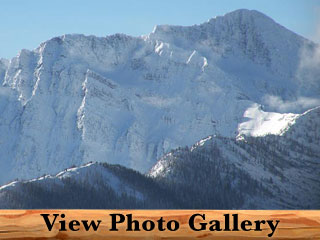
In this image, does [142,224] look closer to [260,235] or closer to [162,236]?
[162,236]

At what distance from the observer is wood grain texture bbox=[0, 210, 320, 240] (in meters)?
11.9

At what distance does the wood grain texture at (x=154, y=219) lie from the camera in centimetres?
1188

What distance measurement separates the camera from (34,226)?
39.1 feet

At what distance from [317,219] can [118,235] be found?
2.61 m

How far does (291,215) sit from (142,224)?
195 centimetres

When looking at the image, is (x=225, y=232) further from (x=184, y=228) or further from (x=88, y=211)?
(x=88, y=211)

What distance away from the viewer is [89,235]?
11.9 meters

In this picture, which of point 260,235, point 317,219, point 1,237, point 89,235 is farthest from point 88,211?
point 317,219

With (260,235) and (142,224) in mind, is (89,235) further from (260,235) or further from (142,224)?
(260,235)

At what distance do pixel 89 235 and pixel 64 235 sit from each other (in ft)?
1.06

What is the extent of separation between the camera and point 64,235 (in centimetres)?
1190

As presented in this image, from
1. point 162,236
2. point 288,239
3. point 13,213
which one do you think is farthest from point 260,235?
point 13,213

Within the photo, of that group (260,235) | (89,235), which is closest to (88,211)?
(89,235)

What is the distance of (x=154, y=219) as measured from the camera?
12.1 metres
